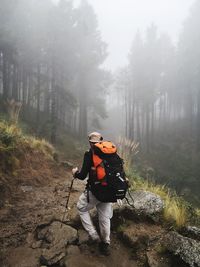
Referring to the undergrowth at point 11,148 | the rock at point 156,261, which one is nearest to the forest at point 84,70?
the undergrowth at point 11,148

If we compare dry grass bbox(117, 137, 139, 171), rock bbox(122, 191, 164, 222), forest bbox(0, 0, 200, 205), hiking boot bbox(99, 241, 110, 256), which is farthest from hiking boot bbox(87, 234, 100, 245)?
forest bbox(0, 0, 200, 205)

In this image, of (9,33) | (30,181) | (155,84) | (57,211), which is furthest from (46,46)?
(57,211)

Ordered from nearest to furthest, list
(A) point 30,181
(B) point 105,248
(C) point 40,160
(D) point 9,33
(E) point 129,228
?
(B) point 105,248
(E) point 129,228
(A) point 30,181
(C) point 40,160
(D) point 9,33

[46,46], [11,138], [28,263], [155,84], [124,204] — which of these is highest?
[46,46]

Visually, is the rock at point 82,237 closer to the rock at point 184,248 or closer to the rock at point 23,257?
the rock at point 23,257

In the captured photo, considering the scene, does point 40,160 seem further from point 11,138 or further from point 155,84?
point 155,84

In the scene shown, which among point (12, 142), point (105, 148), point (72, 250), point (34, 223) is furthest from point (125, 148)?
point (72, 250)

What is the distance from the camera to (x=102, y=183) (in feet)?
11.4

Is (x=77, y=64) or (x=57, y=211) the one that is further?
(x=77, y=64)

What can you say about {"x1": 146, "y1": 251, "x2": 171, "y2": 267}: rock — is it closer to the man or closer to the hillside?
the hillside

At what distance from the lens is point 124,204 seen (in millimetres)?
4680

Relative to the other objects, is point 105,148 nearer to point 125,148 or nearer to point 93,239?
point 93,239

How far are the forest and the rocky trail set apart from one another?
10.5 meters

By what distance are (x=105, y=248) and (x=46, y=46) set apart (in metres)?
19.2
